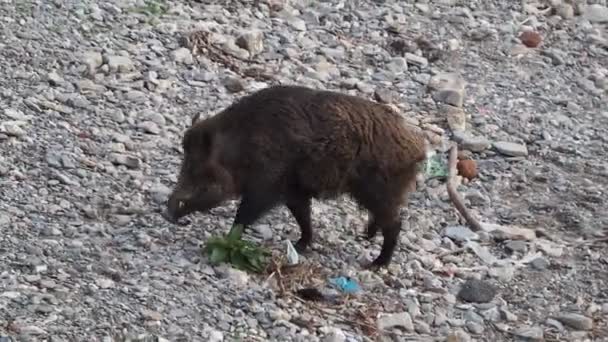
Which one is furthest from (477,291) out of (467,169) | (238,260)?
(467,169)

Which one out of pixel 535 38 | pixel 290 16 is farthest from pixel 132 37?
pixel 535 38

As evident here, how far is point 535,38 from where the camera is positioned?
11789 millimetres

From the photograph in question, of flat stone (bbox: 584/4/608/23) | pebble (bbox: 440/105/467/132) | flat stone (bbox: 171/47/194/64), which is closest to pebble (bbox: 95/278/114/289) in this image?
flat stone (bbox: 171/47/194/64)

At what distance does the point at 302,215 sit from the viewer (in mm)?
7824

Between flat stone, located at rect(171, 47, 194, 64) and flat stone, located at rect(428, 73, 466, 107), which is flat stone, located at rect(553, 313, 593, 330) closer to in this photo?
flat stone, located at rect(428, 73, 466, 107)

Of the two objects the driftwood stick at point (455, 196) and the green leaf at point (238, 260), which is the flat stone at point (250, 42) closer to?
the driftwood stick at point (455, 196)

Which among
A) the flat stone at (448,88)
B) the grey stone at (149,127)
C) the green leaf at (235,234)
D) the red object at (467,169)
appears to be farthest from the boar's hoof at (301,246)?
the flat stone at (448,88)

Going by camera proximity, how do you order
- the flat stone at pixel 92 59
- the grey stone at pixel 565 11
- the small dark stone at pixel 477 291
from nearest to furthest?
the small dark stone at pixel 477 291 < the flat stone at pixel 92 59 < the grey stone at pixel 565 11

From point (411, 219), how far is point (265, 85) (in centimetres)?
191

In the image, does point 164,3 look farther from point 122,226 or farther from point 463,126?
point 122,226

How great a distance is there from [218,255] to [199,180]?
0.52 metres

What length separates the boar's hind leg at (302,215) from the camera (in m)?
7.75

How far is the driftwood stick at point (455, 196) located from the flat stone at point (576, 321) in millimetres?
1143

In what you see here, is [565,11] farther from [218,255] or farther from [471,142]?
[218,255]
